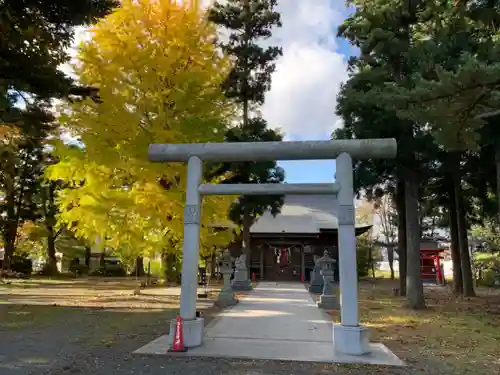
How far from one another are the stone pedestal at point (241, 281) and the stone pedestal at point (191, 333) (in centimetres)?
1167

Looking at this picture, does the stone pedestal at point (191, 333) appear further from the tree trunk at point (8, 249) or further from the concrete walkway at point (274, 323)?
the tree trunk at point (8, 249)

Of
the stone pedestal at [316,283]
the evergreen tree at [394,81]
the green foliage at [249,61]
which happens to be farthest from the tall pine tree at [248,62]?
the evergreen tree at [394,81]

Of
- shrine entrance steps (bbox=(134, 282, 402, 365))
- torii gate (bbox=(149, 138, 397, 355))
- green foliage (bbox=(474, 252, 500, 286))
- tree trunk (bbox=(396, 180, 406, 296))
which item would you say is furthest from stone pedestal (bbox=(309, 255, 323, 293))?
torii gate (bbox=(149, 138, 397, 355))

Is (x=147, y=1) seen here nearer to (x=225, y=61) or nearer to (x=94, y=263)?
(x=225, y=61)

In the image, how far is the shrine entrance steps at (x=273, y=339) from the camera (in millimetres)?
6004

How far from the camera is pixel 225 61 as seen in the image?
13656 millimetres

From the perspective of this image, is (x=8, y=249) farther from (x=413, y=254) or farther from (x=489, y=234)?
(x=489, y=234)

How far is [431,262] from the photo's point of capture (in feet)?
86.7

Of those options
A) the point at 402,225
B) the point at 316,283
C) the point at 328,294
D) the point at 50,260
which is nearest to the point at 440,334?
the point at 328,294

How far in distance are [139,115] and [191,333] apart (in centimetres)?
739

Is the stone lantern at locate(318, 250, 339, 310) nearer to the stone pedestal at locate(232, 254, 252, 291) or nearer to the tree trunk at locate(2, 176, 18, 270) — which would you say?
the stone pedestal at locate(232, 254, 252, 291)

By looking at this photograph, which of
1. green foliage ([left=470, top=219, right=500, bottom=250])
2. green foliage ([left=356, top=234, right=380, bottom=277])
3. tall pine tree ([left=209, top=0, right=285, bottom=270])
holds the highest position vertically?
tall pine tree ([left=209, top=0, right=285, bottom=270])

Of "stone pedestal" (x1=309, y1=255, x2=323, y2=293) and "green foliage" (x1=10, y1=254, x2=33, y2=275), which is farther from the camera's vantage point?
"green foliage" (x1=10, y1=254, x2=33, y2=275)

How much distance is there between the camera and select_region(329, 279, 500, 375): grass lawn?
5844 millimetres
